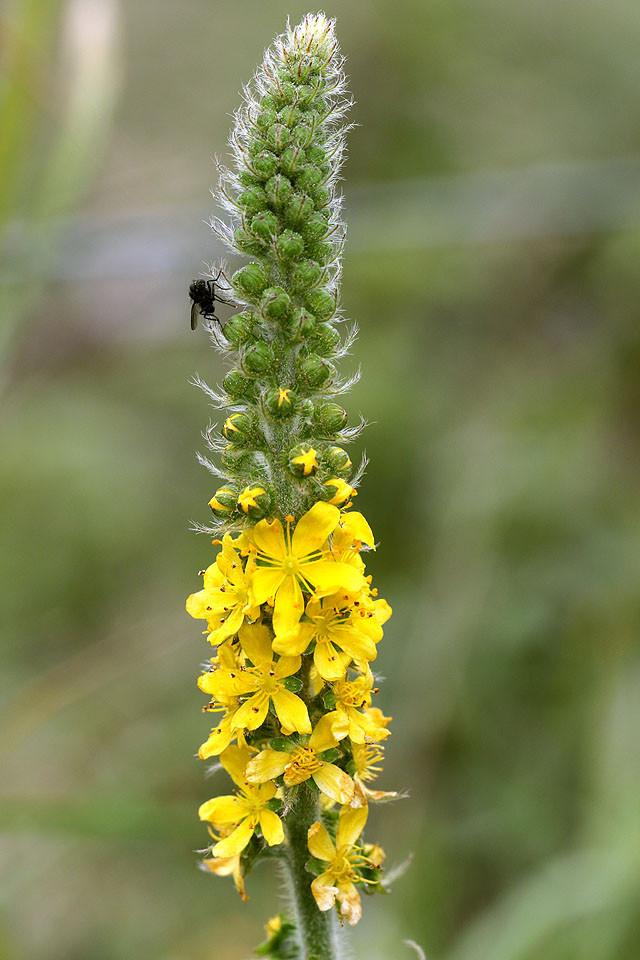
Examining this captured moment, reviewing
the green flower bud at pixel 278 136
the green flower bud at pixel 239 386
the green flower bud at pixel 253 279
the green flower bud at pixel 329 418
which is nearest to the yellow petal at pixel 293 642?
the green flower bud at pixel 329 418

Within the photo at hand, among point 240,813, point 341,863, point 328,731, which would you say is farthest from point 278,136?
point 341,863

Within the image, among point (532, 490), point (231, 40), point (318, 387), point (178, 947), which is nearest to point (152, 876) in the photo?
point (178, 947)

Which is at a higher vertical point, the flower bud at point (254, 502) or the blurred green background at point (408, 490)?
the blurred green background at point (408, 490)

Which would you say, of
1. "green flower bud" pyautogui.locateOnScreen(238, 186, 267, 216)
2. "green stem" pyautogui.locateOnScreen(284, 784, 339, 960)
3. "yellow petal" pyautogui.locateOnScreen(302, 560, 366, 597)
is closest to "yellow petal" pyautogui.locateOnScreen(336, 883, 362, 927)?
"green stem" pyautogui.locateOnScreen(284, 784, 339, 960)

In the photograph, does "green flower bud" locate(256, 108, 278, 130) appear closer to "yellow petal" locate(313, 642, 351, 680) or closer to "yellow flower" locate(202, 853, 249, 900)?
"yellow petal" locate(313, 642, 351, 680)

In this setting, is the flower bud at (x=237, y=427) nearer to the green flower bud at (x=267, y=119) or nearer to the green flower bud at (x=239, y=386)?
the green flower bud at (x=239, y=386)

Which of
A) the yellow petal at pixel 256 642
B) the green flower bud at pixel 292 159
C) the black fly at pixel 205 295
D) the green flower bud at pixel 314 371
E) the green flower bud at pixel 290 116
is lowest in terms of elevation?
the yellow petal at pixel 256 642
